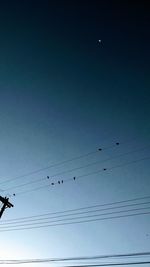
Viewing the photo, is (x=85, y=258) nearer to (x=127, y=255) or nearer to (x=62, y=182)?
(x=127, y=255)

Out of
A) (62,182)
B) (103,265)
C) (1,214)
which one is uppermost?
(62,182)

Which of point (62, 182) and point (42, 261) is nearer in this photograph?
point (42, 261)

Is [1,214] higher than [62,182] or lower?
lower

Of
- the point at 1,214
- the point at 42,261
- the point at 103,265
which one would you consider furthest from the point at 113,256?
the point at 1,214

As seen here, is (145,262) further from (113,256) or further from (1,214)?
(1,214)

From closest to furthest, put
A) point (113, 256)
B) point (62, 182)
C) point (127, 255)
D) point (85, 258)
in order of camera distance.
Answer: point (127, 255) < point (113, 256) < point (85, 258) < point (62, 182)

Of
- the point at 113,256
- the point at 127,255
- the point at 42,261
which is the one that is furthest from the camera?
the point at 42,261

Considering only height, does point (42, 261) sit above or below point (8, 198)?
below

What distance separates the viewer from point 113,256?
1212 cm

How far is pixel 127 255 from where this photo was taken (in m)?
11.2

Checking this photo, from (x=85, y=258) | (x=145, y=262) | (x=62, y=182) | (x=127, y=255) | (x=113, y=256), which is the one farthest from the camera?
(x=62, y=182)

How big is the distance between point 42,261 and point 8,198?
25.1 ft

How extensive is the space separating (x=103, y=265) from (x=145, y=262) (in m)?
2.46

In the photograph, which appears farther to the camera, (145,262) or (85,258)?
(85,258)
